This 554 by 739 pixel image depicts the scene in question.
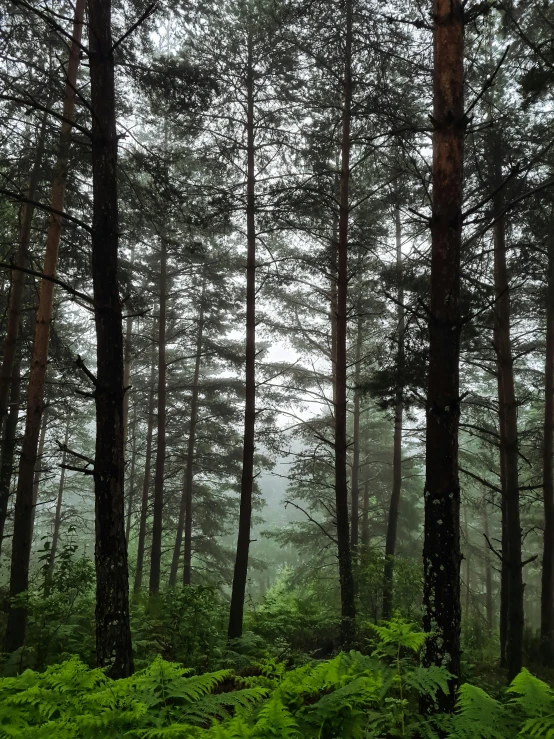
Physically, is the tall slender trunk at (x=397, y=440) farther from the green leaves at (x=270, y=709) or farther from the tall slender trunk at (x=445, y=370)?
the green leaves at (x=270, y=709)

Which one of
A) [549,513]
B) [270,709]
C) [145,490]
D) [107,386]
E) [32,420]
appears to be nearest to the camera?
[270,709]

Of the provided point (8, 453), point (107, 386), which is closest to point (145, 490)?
point (8, 453)

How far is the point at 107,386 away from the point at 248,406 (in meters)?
5.59

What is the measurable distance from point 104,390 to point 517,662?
8539 millimetres

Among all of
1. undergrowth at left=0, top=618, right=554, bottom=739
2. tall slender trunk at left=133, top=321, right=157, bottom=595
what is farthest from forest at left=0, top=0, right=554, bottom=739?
tall slender trunk at left=133, top=321, right=157, bottom=595

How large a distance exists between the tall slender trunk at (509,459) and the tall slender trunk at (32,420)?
785 cm

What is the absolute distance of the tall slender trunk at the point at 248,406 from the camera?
32.6 ft

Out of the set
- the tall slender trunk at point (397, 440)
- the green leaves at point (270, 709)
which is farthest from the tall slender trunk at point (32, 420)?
the tall slender trunk at point (397, 440)

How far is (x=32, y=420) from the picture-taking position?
8.61 meters

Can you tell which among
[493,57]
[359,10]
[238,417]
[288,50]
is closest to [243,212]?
[288,50]

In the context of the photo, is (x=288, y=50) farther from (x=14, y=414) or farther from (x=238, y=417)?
(x=238, y=417)

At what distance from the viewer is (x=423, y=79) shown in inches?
342

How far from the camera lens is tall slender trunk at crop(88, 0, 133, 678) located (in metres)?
5.04

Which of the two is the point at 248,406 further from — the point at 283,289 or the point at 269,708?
the point at 283,289
